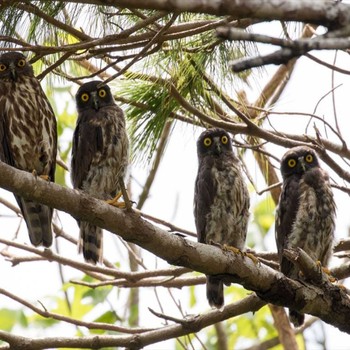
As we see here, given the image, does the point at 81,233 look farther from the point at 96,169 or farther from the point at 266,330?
the point at 266,330

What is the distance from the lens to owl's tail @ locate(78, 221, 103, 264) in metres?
6.06

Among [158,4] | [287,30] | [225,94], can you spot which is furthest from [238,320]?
[158,4]

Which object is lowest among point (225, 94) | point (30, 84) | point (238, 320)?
point (238, 320)

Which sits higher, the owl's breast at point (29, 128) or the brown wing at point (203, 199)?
the owl's breast at point (29, 128)

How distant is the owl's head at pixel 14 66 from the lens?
5.96 m

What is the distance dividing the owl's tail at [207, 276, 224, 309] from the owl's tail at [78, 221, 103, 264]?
3.08 ft

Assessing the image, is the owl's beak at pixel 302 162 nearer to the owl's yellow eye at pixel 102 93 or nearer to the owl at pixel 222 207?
the owl at pixel 222 207

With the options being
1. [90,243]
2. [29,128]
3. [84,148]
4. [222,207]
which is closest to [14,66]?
[29,128]

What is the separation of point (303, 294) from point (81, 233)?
6.77ft

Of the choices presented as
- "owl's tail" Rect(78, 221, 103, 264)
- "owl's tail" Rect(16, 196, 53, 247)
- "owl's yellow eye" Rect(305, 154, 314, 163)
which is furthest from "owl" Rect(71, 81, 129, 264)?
"owl's yellow eye" Rect(305, 154, 314, 163)

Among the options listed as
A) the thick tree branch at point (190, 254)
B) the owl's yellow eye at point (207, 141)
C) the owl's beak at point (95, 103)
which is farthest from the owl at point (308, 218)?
the owl's beak at point (95, 103)

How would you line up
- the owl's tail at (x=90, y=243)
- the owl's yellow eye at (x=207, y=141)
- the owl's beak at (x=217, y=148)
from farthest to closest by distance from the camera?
1. the owl's yellow eye at (x=207, y=141)
2. the owl's beak at (x=217, y=148)
3. the owl's tail at (x=90, y=243)

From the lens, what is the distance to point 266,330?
909 centimetres

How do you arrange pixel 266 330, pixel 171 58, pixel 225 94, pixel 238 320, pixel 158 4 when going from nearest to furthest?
pixel 158 4 → pixel 171 58 → pixel 225 94 → pixel 238 320 → pixel 266 330
